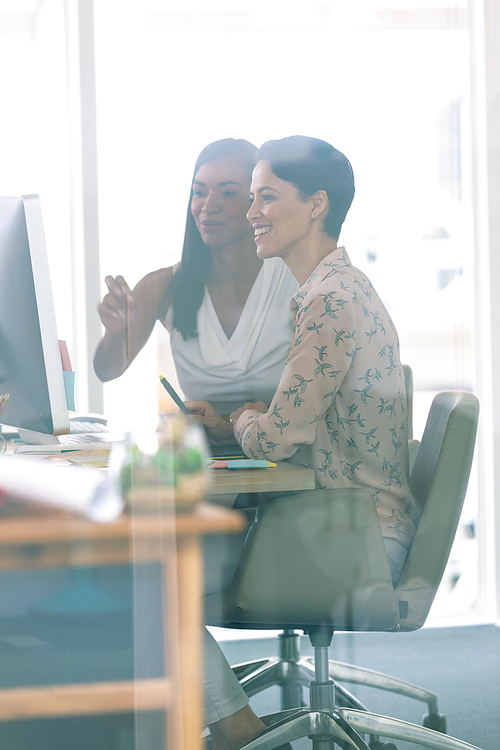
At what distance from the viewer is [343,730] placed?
1.45 m

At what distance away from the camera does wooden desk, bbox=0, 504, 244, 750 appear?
1.41m

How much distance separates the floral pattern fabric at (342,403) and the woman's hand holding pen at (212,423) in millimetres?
32

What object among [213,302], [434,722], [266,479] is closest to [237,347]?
[213,302]

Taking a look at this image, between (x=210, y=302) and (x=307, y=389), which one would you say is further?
(x=210, y=302)

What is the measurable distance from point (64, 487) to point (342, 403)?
57 cm

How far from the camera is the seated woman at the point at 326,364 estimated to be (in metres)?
1.36

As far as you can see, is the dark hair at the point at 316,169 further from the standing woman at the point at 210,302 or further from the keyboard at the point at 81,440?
the keyboard at the point at 81,440

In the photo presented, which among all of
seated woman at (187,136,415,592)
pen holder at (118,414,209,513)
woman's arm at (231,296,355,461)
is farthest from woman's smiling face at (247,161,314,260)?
pen holder at (118,414,209,513)

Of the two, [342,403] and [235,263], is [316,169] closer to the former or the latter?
[235,263]

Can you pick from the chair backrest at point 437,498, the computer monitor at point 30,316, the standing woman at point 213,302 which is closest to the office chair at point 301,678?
the chair backrest at point 437,498

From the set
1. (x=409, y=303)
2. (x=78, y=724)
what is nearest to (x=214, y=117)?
(x=409, y=303)

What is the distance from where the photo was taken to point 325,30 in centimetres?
157

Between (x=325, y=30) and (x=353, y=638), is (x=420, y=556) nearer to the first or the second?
(x=353, y=638)

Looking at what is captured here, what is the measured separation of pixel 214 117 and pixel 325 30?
0.33 m
